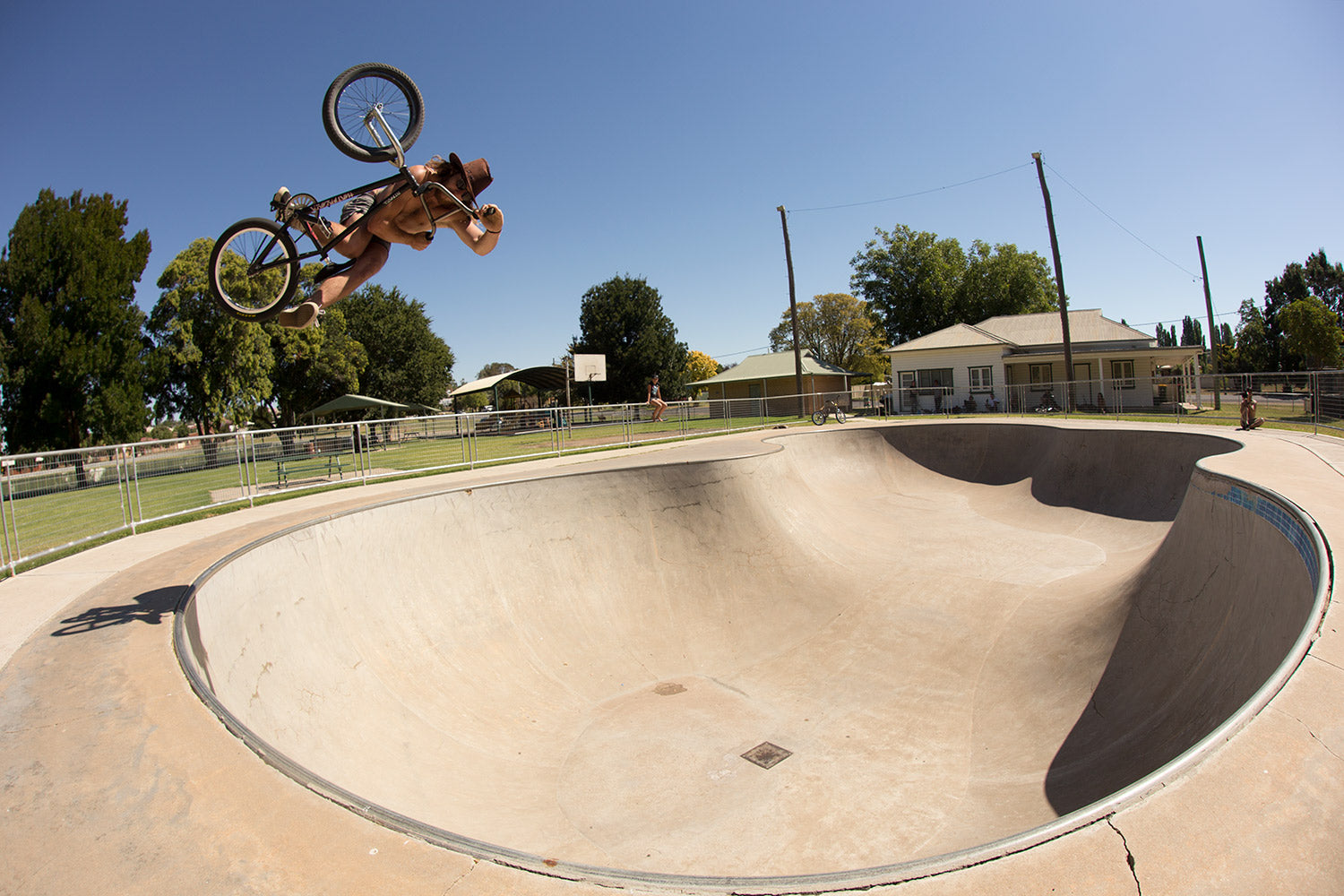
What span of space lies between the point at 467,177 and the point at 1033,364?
32716mm

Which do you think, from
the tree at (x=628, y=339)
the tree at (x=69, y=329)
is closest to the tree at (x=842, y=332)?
the tree at (x=628, y=339)

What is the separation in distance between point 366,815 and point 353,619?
4032mm

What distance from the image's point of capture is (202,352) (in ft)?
99.2

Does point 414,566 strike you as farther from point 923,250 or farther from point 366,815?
point 923,250

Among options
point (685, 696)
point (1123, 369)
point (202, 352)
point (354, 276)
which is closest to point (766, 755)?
point (685, 696)

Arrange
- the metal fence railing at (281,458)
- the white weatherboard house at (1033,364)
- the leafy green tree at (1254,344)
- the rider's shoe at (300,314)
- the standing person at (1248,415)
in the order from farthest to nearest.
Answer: the leafy green tree at (1254,344)
the white weatherboard house at (1033,364)
the standing person at (1248,415)
the metal fence railing at (281,458)
the rider's shoe at (300,314)

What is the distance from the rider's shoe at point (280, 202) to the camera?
17.3 feet

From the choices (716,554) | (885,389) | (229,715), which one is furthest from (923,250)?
(229,715)

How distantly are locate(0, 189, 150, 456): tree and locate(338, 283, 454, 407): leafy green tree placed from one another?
78.0ft

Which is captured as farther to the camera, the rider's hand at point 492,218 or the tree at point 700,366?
the tree at point 700,366

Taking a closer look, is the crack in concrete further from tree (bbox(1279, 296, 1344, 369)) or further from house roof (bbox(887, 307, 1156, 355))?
tree (bbox(1279, 296, 1344, 369))

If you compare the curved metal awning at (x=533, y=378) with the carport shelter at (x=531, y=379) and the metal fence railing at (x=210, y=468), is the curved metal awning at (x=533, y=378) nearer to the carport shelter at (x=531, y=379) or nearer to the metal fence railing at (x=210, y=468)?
the carport shelter at (x=531, y=379)

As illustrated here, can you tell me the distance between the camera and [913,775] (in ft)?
16.2

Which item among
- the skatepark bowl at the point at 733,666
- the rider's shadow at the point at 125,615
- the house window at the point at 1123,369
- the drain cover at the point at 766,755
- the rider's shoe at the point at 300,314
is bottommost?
the drain cover at the point at 766,755
